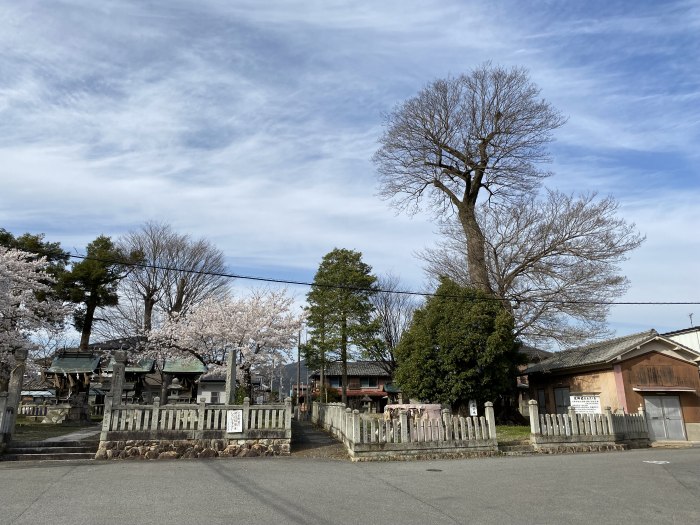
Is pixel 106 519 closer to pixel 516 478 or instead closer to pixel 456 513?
pixel 456 513

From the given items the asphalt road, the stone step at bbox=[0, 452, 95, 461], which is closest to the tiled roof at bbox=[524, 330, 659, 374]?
the asphalt road

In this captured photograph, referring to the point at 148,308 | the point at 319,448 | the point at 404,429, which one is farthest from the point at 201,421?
the point at 148,308

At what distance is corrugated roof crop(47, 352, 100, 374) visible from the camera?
2781 centimetres

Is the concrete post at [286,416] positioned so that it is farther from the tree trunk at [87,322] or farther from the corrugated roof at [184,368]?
the tree trunk at [87,322]

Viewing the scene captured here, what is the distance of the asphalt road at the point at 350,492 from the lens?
696cm

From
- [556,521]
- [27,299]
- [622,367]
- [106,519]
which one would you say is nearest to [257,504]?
[106,519]

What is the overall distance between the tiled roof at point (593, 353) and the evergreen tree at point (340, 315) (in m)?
11.8

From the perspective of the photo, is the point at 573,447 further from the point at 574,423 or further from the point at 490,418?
the point at 490,418

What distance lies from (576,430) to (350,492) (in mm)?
10303

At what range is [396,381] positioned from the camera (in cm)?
2281

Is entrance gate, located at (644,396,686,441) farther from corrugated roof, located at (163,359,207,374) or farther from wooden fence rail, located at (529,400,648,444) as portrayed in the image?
corrugated roof, located at (163,359,207,374)

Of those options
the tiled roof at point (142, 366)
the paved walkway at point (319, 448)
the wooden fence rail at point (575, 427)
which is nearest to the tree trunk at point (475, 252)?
the wooden fence rail at point (575, 427)

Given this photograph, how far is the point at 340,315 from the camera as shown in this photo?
33844 mm

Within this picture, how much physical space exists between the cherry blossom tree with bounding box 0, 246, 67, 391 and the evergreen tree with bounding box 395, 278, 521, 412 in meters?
18.3
